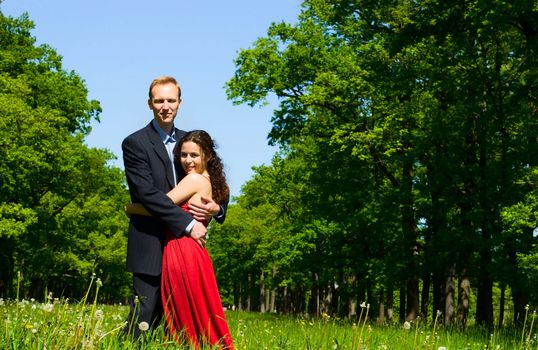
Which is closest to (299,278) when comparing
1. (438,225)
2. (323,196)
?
(323,196)

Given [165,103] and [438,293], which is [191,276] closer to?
→ [165,103]

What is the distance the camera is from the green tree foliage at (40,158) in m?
29.8

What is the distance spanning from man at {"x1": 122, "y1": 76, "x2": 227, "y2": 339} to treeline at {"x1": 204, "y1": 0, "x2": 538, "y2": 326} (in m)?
10.1

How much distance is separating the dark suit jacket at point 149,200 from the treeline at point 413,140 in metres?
10.3


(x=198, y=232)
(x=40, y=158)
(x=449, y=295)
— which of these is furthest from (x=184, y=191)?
(x=40, y=158)

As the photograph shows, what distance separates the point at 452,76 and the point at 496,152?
206 inches

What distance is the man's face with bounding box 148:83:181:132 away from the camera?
5.63 meters

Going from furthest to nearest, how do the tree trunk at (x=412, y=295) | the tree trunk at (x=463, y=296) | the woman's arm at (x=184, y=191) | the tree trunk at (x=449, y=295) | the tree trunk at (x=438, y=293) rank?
the tree trunk at (x=438, y=293)
the tree trunk at (x=449, y=295)
the tree trunk at (x=463, y=296)
the tree trunk at (x=412, y=295)
the woman's arm at (x=184, y=191)

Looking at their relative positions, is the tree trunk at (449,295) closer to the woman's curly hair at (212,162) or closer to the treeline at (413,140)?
the treeline at (413,140)

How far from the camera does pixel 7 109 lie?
28938 millimetres

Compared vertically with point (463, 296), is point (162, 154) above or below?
above

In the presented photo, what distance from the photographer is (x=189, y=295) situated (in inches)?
211

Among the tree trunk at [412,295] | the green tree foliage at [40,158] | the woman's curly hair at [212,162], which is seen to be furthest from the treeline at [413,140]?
the woman's curly hair at [212,162]

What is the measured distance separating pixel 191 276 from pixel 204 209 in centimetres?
52
